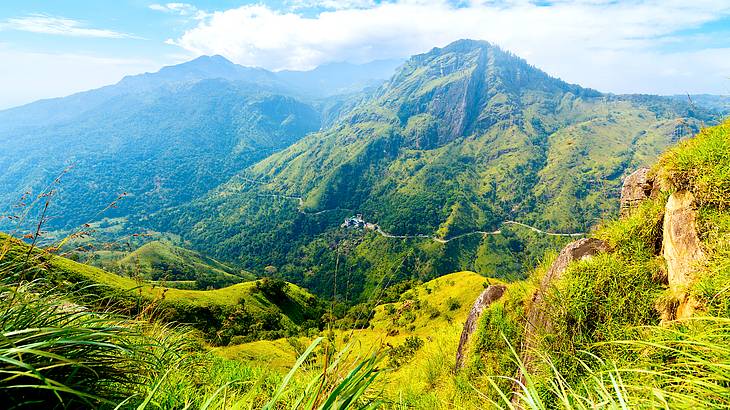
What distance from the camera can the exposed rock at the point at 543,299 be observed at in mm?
5086

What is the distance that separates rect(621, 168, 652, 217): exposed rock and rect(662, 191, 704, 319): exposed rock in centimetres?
101

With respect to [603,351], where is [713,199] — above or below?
Result: above

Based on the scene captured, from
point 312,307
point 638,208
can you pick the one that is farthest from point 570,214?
point 638,208

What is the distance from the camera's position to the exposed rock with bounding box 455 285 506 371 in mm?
7667

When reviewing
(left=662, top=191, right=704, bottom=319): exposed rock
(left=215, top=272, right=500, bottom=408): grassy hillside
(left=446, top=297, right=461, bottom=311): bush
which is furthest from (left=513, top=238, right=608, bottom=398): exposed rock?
(left=446, top=297, right=461, bottom=311): bush

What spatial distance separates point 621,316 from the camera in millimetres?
4504

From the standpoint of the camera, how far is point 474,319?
843 centimetres

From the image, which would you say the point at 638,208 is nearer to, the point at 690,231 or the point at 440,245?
the point at 690,231

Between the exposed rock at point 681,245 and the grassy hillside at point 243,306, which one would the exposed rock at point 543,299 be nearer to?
the exposed rock at point 681,245

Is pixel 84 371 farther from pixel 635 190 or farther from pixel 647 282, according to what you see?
pixel 635 190

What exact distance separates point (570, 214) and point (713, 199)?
211820 mm

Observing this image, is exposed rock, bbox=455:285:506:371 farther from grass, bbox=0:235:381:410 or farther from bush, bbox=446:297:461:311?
bush, bbox=446:297:461:311

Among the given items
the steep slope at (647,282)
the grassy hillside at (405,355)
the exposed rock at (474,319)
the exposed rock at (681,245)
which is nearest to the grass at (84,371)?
the grassy hillside at (405,355)

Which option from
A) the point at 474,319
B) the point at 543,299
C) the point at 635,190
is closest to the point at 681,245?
the point at 543,299
